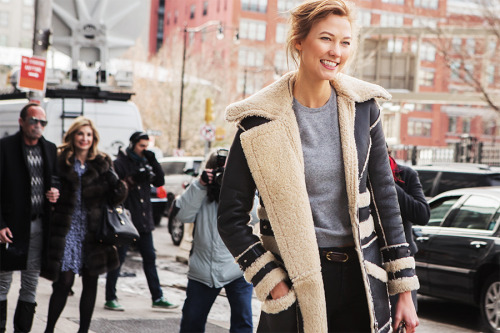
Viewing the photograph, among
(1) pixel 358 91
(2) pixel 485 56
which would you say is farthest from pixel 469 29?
(1) pixel 358 91

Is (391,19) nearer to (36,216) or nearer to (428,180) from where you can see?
(428,180)

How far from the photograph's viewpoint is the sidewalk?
7.64m

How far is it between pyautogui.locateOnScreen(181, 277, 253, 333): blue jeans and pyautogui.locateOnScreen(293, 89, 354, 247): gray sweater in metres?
2.82

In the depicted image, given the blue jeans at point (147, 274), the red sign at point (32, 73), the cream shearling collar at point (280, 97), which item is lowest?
the blue jeans at point (147, 274)

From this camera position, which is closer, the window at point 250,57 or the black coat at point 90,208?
the black coat at point 90,208

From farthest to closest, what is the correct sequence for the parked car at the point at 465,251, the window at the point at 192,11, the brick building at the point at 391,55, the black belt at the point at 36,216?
1. the window at the point at 192,11
2. the brick building at the point at 391,55
3. the parked car at the point at 465,251
4. the black belt at the point at 36,216

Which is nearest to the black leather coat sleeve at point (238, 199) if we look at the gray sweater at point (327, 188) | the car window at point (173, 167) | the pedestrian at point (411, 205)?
the gray sweater at point (327, 188)

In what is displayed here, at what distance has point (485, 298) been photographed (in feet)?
28.1

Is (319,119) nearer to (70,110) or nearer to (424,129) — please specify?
(70,110)

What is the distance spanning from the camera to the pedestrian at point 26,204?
6230 mm

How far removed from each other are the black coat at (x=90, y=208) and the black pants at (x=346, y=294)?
12.9 feet

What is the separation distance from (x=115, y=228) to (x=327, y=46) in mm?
4187

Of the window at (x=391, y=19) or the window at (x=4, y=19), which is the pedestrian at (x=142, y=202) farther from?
the window at (x=4, y=19)

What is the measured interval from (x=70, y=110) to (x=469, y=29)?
1407 centimetres
